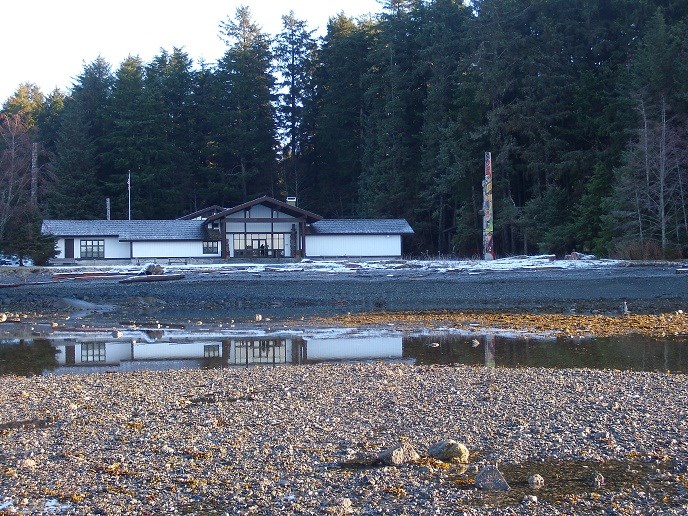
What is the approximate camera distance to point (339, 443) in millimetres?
8258

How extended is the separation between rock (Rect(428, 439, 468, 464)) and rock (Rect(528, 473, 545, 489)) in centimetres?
80

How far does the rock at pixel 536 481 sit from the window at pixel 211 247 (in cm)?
4186

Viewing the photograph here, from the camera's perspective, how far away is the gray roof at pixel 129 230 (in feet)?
151

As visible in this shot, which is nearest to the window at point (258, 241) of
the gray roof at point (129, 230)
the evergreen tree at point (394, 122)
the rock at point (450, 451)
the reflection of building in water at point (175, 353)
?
the gray roof at point (129, 230)

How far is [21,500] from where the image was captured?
6.54m

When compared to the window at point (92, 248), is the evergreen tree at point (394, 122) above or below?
above

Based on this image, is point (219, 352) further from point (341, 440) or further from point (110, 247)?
point (110, 247)

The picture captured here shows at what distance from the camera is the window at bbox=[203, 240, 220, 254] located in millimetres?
47525

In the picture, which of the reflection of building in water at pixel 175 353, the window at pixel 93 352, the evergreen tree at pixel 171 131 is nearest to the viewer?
the reflection of building in water at pixel 175 353

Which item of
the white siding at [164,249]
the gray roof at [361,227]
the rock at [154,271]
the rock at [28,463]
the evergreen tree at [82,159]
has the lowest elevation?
the rock at [28,463]

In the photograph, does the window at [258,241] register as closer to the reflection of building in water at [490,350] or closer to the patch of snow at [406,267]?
the patch of snow at [406,267]

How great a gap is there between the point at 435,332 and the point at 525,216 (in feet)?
99.0

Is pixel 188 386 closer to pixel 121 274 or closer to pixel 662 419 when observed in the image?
pixel 662 419

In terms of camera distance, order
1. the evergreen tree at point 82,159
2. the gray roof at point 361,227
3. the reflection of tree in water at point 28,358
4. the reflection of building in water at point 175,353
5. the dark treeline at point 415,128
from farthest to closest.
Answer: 1. the evergreen tree at point 82,159
2. the gray roof at point 361,227
3. the dark treeline at point 415,128
4. the reflection of building in water at point 175,353
5. the reflection of tree in water at point 28,358
